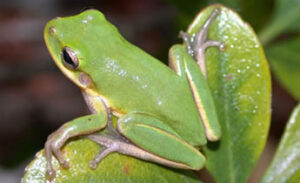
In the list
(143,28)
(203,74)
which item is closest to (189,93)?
(203,74)

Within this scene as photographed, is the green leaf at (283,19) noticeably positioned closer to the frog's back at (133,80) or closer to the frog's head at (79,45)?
the frog's back at (133,80)

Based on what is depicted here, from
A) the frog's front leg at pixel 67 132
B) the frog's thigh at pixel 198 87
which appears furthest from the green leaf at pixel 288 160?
the frog's front leg at pixel 67 132

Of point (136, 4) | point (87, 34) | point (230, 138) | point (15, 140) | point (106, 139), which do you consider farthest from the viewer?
point (136, 4)

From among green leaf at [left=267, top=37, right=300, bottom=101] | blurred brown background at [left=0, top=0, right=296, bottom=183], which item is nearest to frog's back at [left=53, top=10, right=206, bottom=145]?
green leaf at [left=267, top=37, right=300, bottom=101]

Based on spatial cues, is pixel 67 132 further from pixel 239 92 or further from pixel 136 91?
pixel 239 92

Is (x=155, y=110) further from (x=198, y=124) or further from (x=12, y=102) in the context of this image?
(x=12, y=102)

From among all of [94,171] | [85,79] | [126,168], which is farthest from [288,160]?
[85,79]
